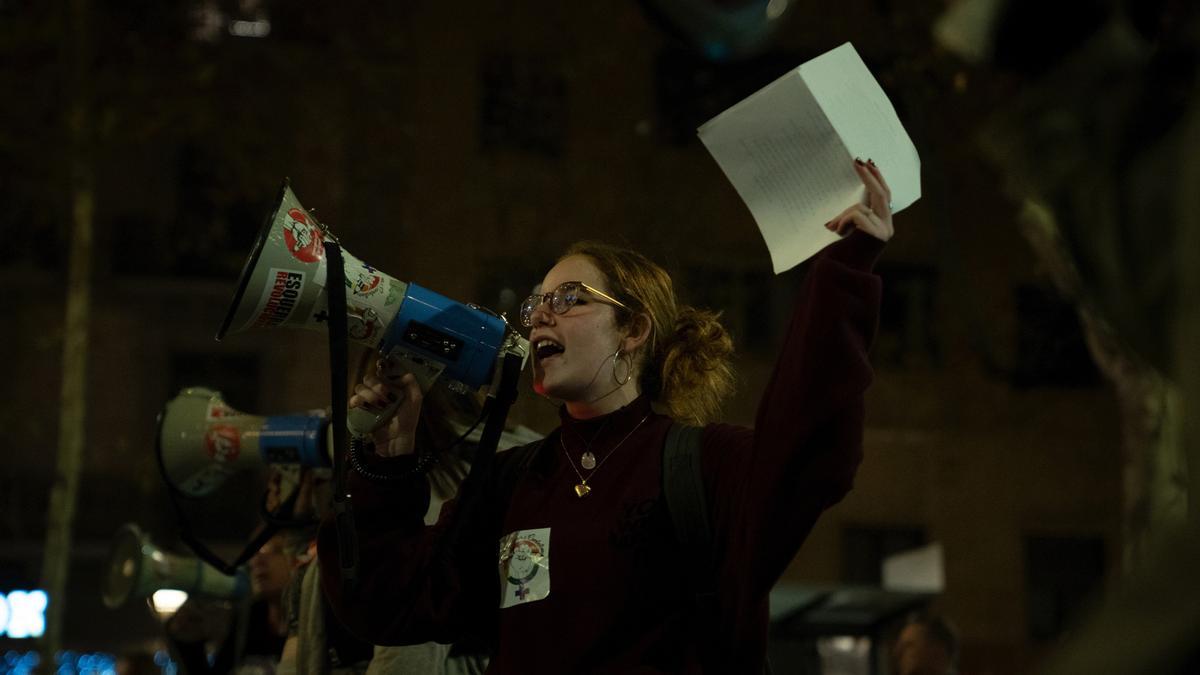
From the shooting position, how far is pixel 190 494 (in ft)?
15.4

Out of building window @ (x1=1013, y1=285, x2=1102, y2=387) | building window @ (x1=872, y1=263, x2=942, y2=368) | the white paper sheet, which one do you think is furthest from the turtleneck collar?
building window @ (x1=872, y1=263, x2=942, y2=368)

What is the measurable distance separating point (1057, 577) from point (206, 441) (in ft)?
56.7

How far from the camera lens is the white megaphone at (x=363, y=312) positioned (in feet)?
10.6

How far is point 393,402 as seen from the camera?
10.7 feet

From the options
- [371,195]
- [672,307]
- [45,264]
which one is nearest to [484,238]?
[371,195]

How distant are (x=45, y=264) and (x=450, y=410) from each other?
18.0 m

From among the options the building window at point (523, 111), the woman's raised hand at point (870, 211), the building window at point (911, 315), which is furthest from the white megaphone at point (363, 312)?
the building window at point (911, 315)

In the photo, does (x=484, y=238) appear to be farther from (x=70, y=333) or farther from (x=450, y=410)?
(x=450, y=410)

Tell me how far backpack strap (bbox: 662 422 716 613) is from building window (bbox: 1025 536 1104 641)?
18.0 meters

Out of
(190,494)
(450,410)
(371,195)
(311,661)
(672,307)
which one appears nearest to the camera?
(672,307)

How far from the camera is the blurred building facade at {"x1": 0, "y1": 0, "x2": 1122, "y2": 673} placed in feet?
58.4

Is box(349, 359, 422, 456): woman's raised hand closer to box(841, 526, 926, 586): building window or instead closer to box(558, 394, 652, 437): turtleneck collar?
box(558, 394, 652, 437): turtleneck collar

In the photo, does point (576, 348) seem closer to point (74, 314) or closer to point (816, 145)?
point (816, 145)

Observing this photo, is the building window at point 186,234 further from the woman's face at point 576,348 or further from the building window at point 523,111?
the woman's face at point 576,348
